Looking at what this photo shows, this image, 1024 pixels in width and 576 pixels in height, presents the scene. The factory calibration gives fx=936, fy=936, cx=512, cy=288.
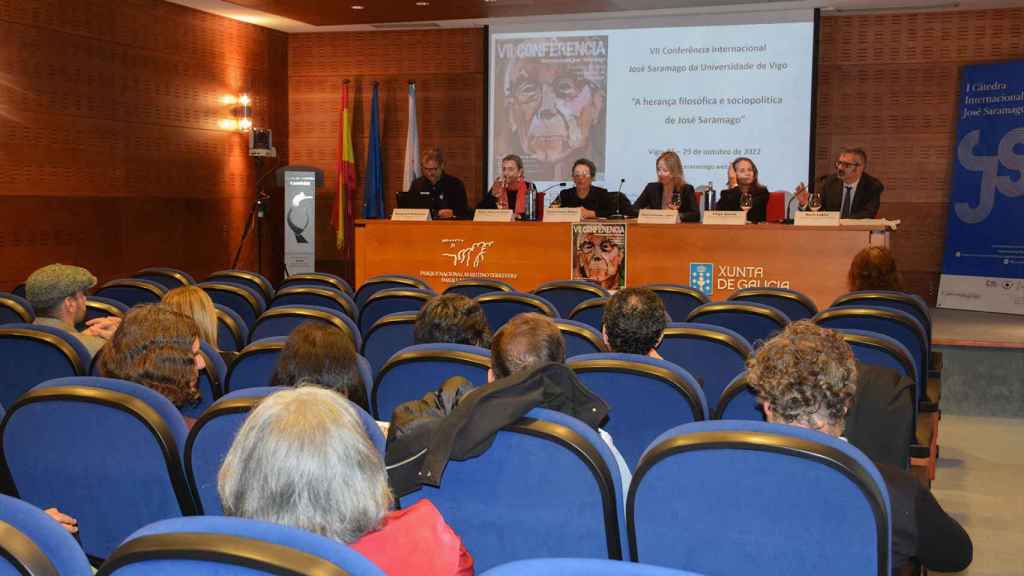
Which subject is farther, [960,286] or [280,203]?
[280,203]

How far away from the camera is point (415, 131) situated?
10945 millimetres

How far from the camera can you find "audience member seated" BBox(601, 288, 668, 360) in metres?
3.03

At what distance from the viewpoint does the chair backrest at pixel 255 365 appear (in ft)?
9.86

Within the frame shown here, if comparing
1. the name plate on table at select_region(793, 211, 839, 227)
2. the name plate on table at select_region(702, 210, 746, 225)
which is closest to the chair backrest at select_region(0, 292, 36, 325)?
the name plate on table at select_region(702, 210, 746, 225)

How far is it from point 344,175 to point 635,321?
8566 millimetres

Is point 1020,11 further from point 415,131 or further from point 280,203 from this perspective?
point 280,203

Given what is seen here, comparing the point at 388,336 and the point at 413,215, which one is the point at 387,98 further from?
the point at 388,336

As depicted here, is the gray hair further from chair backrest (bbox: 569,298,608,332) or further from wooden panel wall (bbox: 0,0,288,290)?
wooden panel wall (bbox: 0,0,288,290)

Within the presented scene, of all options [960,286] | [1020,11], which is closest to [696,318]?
[960,286]

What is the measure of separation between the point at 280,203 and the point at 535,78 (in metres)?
3.50

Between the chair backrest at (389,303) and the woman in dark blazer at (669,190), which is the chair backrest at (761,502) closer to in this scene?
the chair backrest at (389,303)

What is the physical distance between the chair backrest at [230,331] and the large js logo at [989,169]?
7.36 m

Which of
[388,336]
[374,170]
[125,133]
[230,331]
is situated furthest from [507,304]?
[374,170]

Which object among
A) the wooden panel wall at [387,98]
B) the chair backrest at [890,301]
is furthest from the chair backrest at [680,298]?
the wooden panel wall at [387,98]
